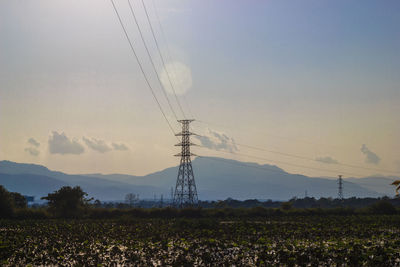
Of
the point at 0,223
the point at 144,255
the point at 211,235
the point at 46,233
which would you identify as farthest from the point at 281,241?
the point at 0,223

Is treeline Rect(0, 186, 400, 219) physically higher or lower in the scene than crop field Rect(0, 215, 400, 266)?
higher

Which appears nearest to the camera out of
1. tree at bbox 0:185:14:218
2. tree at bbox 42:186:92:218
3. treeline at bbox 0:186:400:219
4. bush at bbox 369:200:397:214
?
tree at bbox 0:185:14:218

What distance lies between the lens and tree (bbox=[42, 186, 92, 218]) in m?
84.1

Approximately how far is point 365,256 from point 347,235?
54.2 ft

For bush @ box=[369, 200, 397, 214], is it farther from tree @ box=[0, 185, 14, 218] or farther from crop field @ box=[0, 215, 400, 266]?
tree @ box=[0, 185, 14, 218]

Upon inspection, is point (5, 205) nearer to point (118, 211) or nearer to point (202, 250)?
point (118, 211)

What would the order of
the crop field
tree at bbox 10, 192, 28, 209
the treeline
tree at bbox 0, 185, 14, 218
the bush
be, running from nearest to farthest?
the crop field → tree at bbox 0, 185, 14, 218 → the treeline → the bush → tree at bbox 10, 192, 28, 209

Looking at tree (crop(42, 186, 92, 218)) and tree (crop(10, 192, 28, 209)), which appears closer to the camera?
tree (crop(42, 186, 92, 218))

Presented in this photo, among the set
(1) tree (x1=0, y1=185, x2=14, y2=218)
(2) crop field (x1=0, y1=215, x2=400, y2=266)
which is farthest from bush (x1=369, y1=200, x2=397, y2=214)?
(1) tree (x1=0, y1=185, x2=14, y2=218)

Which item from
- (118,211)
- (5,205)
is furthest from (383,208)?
(5,205)

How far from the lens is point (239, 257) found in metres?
29.4

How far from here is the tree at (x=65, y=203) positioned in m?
84.1

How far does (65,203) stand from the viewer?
84.2 metres

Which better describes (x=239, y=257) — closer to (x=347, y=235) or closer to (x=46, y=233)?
(x=347, y=235)
